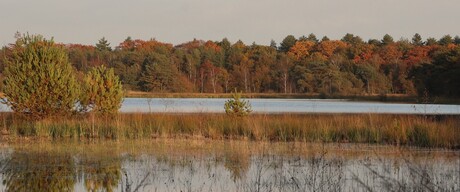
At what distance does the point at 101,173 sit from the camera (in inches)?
440

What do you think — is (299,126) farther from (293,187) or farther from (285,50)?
(285,50)

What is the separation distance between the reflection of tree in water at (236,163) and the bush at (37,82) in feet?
24.8

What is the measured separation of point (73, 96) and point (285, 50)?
78375 millimetres

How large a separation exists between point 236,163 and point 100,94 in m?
9.57

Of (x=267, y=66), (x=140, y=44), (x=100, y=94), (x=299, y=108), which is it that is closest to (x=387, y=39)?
(x=267, y=66)

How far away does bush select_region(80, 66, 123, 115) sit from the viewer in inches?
824

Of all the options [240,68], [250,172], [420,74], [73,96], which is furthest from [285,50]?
[250,172]

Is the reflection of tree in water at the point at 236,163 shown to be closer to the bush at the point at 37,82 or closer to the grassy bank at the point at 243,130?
the grassy bank at the point at 243,130

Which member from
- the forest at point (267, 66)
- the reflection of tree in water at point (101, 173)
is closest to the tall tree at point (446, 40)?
the forest at point (267, 66)

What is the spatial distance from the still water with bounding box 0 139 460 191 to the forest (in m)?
50.0

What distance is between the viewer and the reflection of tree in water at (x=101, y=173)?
10.0 metres

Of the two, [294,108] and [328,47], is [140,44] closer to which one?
[328,47]

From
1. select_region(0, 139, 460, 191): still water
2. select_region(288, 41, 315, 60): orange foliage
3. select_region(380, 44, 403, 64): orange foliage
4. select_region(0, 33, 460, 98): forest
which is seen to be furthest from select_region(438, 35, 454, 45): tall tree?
Result: select_region(0, 139, 460, 191): still water

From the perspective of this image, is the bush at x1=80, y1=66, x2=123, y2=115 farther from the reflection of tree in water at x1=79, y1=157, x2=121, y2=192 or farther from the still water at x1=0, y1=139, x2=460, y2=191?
the reflection of tree in water at x1=79, y1=157, x2=121, y2=192
